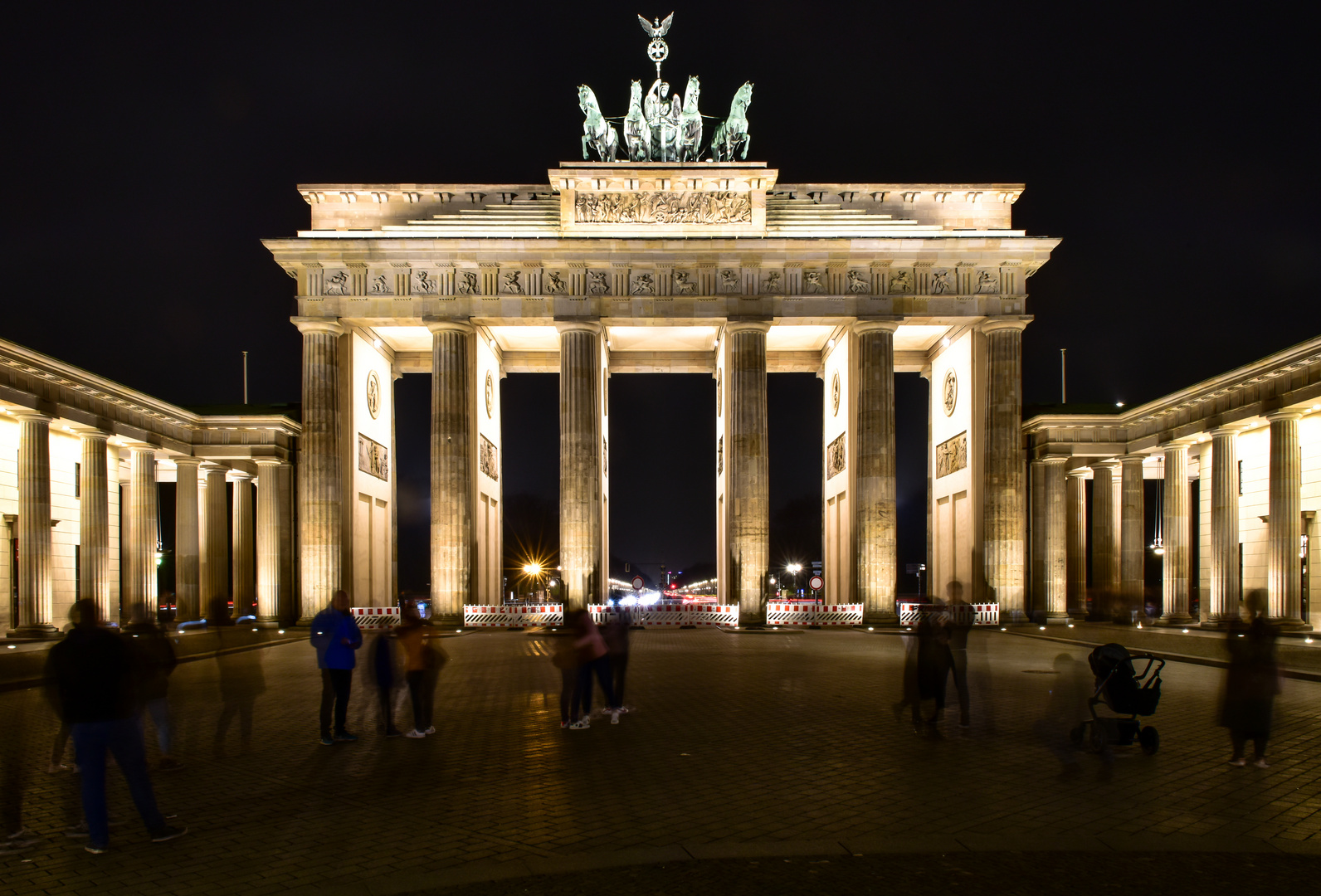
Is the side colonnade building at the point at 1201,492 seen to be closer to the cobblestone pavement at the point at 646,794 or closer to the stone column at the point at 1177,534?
the stone column at the point at 1177,534

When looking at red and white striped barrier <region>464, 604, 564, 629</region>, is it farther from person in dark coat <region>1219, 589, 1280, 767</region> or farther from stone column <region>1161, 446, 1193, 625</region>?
person in dark coat <region>1219, 589, 1280, 767</region>

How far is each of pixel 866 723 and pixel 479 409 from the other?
1208 inches

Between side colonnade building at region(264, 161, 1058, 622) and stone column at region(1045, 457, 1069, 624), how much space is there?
4.59 feet

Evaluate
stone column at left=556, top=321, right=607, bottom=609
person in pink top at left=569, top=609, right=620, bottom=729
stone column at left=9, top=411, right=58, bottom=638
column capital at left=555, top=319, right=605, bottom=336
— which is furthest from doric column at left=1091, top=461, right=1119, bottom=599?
stone column at left=9, top=411, right=58, bottom=638

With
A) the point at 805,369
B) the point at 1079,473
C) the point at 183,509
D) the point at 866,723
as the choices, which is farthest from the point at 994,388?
the point at 183,509

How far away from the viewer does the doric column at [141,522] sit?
35.6m

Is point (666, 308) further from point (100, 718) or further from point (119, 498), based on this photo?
point (100, 718)

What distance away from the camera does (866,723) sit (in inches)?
488

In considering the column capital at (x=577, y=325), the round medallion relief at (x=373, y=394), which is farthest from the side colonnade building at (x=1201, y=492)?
the round medallion relief at (x=373, y=394)

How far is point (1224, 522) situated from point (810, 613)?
1479 centimetres

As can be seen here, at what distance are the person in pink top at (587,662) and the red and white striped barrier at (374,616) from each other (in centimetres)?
2310

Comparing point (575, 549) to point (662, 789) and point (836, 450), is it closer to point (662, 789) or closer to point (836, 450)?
point (836, 450)

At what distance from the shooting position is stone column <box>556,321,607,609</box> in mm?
36469

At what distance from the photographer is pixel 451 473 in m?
36.6
